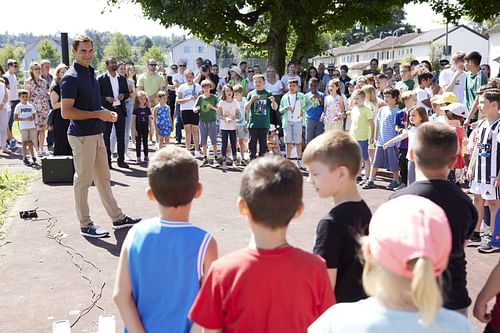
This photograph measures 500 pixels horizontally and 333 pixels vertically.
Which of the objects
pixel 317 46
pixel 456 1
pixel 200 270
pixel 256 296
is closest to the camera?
pixel 256 296

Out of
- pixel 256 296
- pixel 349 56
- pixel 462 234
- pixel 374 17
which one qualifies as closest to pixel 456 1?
pixel 374 17

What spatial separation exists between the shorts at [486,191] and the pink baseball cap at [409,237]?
497 centimetres

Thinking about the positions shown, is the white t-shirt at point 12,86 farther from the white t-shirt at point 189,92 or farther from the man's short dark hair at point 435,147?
the man's short dark hair at point 435,147

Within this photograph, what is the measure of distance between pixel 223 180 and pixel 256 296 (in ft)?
26.6

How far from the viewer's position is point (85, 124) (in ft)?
21.2

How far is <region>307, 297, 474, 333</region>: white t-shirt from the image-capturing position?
5.34 ft

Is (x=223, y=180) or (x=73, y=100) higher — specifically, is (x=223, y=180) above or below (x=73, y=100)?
below

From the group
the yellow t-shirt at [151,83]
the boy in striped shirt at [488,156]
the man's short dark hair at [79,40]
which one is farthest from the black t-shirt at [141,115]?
the boy in striped shirt at [488,156]

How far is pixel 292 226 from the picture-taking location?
7.06 m

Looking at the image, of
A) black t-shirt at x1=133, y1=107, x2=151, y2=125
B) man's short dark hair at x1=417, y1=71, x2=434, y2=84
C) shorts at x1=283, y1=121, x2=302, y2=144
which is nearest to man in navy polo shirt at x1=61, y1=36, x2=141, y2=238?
black t-shirt at x1=133, y1=107, x2=151, y2=125

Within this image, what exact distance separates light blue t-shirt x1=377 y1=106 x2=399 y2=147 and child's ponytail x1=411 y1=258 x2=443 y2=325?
8041mm

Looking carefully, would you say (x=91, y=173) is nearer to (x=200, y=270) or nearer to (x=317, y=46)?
(x=200, y=270)

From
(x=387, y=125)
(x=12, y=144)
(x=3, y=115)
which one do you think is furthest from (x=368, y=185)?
(x=12, y=144)

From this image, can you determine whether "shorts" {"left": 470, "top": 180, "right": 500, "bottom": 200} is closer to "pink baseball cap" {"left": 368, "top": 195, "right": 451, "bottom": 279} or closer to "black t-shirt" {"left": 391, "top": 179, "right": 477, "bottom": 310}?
"black t-shirt" {"left": 391, "top": 179, "right": 477, "bottom": 310}
